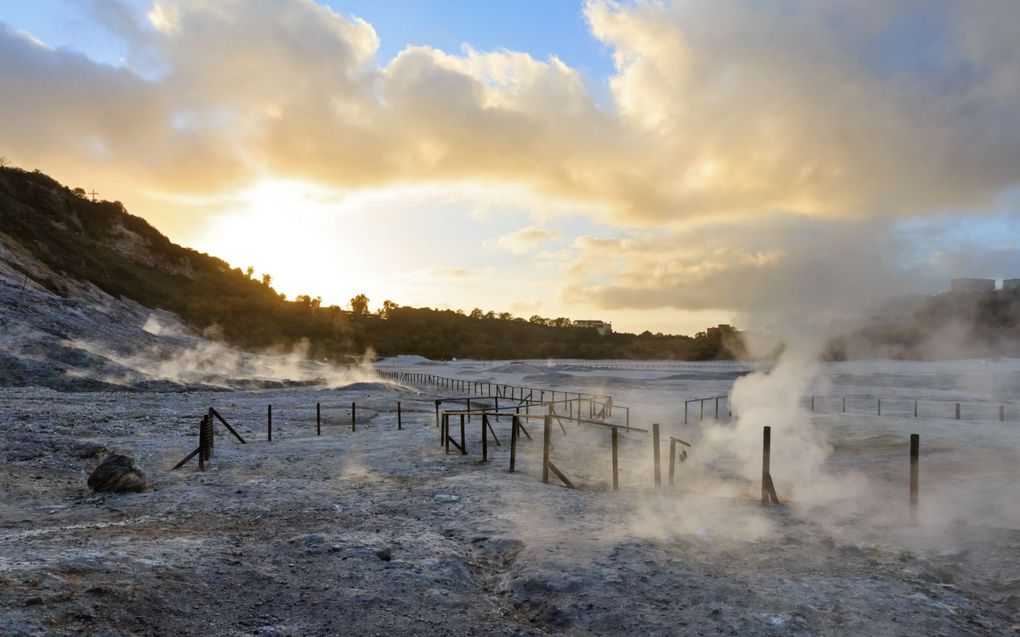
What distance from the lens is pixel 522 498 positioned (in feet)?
42.4

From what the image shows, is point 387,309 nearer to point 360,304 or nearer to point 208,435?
point 360,304

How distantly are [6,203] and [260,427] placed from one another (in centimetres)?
6465

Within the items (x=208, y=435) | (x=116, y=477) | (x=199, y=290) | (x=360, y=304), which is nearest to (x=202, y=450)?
(x=208, y=435)

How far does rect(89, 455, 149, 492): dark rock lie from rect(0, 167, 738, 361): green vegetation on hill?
47.4m

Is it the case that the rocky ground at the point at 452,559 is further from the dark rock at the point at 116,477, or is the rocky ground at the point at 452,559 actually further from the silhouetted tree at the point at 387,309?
the silhouetted tree at the point at 387,309

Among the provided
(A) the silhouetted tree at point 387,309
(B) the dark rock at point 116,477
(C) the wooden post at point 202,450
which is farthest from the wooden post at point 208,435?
(A) the silhouetted tree at point 387,309

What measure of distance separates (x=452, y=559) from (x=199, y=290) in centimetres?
9888

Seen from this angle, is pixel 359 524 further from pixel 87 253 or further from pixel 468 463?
pixel 87 253

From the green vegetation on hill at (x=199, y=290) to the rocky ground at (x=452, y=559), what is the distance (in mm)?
49183

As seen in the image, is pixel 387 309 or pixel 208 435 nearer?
pixel 208 435

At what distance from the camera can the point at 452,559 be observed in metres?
9.00

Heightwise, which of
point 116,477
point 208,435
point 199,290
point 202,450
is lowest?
point 202,450

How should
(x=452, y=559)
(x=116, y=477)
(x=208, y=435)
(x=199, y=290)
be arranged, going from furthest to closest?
(x=199, y=290) → (x=208, y=435) → (x=116, y=477) → (x=452, y=559)

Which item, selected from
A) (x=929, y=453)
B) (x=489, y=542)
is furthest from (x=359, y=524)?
(x=929, y=453)
